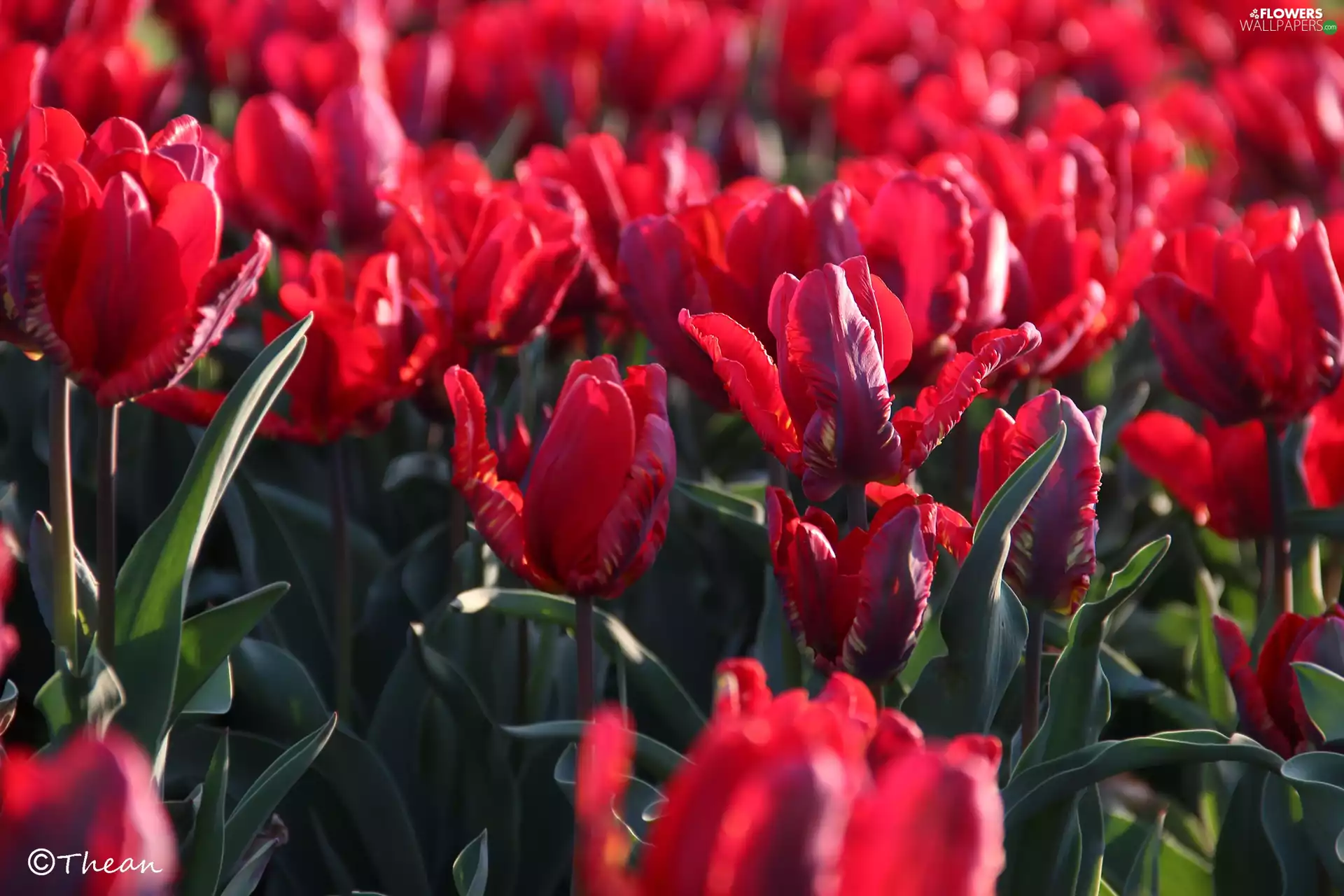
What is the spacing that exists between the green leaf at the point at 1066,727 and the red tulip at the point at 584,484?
1.05 ft

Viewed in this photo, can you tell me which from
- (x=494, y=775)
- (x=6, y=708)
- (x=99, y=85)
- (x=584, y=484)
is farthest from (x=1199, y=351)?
(x=99, y=85)

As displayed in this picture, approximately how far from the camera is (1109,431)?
176 centimetres

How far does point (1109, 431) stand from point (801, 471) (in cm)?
90

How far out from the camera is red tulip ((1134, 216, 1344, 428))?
125 centimetres

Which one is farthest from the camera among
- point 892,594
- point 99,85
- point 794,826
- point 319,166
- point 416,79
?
point 416,79

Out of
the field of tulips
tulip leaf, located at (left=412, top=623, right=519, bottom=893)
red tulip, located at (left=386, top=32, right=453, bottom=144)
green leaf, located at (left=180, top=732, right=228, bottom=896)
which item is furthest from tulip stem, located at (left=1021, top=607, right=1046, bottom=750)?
red tulip, located at (left=386, top=32, right=453, bottom=144)

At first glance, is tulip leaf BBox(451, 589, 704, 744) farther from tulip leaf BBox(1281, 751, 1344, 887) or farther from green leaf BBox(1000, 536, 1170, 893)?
tulip leaf BBox(1281, 751, 1344, 887)

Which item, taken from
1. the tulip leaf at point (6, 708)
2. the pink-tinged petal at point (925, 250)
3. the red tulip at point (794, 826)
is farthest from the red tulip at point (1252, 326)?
the tulip leaf at point (6, 708)

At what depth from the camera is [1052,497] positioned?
3.20 feet

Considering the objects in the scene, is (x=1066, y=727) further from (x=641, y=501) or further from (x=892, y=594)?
(x=641, y=501)

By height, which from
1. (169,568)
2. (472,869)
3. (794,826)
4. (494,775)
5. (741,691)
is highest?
(794,826)

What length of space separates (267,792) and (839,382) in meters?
0.51

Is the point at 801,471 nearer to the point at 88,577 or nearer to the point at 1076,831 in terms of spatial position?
the point at 1076,831

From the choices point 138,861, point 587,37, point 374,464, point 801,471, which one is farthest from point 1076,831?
point 587,37
